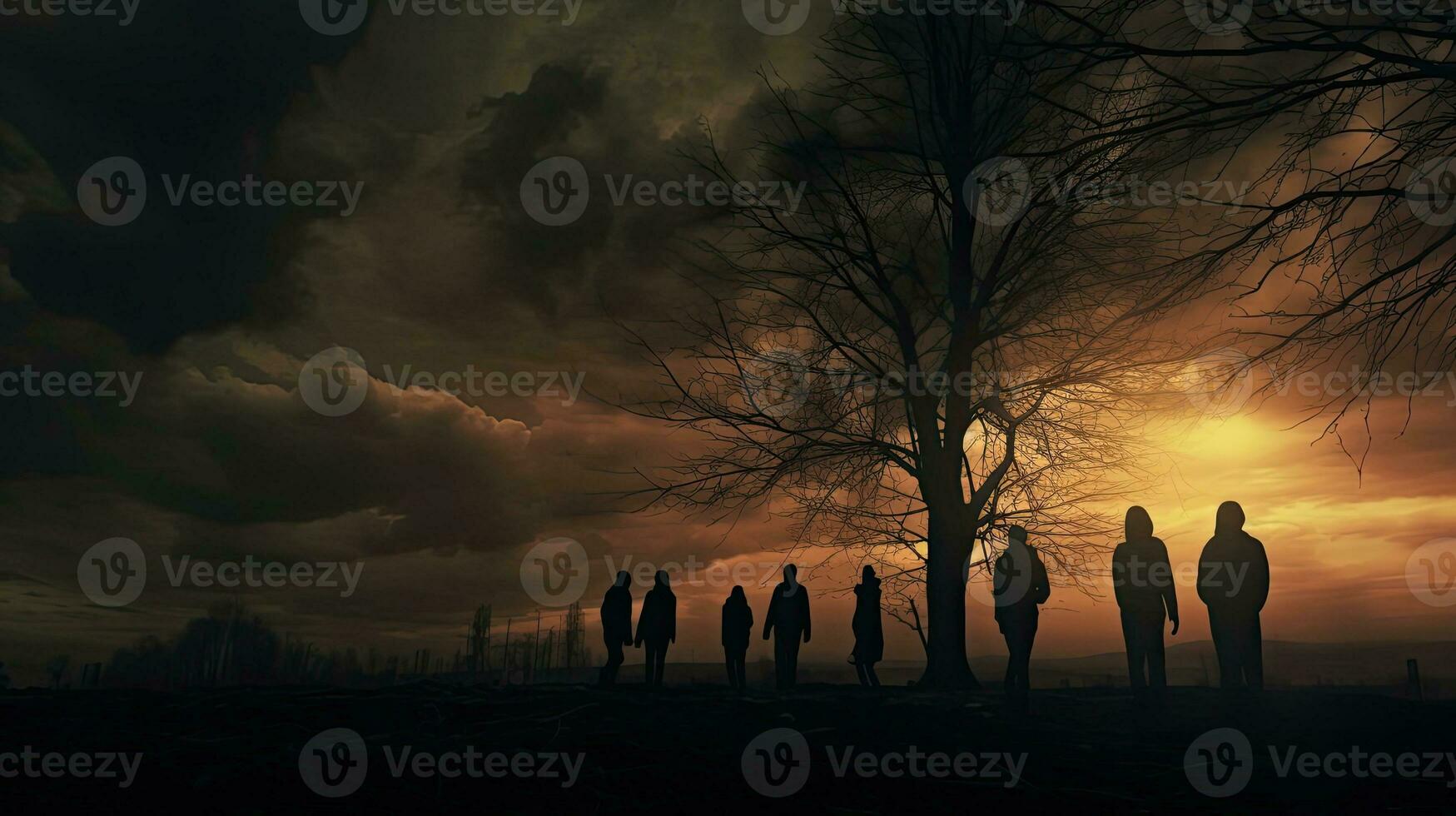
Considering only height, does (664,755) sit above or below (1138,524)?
below

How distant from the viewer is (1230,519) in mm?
13047

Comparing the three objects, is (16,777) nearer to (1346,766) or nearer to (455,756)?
(455,756)

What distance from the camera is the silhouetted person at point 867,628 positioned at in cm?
1734

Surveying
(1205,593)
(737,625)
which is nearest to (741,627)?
(737,625)

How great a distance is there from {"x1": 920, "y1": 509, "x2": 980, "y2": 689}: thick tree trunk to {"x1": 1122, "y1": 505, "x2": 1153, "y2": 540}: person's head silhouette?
140 inches

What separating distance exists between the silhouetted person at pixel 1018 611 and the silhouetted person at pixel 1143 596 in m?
1.46

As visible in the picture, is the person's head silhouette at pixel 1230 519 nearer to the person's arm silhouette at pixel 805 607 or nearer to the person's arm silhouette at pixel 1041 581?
the person's arm silhouette at pixel 1041 581

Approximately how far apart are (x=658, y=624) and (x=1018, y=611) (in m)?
6.82

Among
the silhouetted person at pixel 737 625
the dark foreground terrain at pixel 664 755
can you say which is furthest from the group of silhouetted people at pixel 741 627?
the dark foreground terrain at pixel 664 755

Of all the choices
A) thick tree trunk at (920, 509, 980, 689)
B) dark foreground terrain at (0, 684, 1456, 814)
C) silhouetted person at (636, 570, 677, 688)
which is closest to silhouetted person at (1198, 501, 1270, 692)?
dark foreground terrain at (0, 684, 1456, 814)

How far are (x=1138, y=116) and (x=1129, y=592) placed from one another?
7643 millimetres

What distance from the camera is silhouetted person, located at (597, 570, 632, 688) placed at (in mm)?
16625

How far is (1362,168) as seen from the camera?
8.70 meters

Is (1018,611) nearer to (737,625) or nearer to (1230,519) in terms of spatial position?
(1230,519)
